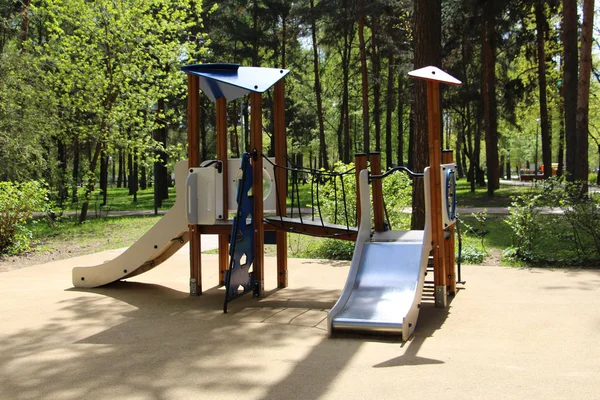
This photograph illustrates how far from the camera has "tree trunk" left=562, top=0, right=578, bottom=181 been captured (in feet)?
49.0

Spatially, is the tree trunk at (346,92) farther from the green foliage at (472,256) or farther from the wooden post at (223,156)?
the wooden post at (223,156)

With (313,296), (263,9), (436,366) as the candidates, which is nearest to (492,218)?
(313,296)

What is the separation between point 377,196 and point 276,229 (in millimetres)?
1368

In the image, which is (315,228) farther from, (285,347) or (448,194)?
(285,347)

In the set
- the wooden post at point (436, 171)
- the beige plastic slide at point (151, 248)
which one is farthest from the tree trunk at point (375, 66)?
the wooden post at point (436, 171)

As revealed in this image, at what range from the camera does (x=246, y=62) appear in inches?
1128

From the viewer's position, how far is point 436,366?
4.18 metres

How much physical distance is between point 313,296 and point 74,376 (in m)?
3.48

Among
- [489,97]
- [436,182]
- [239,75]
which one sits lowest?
[436,182]

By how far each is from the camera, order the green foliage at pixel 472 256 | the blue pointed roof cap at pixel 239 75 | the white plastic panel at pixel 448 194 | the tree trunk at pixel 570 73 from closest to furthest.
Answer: the white plastic panel at pixel 448 194 → the blue pointed roof cap at pixel 239 75 → the green foliage at pixel 472 256 → the tree trunk at pixel 570 73

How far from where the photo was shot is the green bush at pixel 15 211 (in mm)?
10430

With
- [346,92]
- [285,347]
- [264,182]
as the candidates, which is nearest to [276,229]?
[264,182]

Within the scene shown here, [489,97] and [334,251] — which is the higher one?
[489,97]

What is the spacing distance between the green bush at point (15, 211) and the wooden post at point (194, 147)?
511 centimetres
